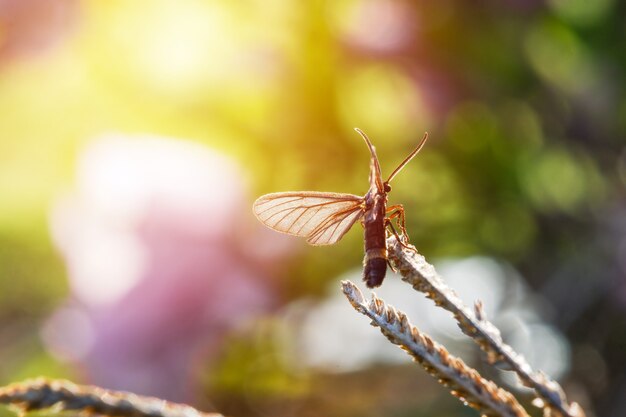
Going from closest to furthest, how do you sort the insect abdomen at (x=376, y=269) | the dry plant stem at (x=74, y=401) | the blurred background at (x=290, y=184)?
1. the dry plant stem at (x=74, y=401)
2. the insect abdomen at (x=376, y=269)
3. the blurred background at (x=290, y=184)

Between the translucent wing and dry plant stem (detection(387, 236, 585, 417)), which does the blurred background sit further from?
dry plant stem (detection(387, 236, 585, 417))

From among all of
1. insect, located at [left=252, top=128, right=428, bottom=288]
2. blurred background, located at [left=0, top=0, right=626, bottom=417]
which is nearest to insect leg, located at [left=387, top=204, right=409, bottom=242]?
insect, located at [left=252, top=128, right=428, bottom=288]

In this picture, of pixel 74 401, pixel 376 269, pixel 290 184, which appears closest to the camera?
pixel 74 401

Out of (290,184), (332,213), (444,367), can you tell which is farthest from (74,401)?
(290,184)

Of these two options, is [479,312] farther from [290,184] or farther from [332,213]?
[290,184]

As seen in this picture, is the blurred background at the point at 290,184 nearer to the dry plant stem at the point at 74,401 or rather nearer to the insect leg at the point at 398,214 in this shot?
the insect leg at the point at 398,214

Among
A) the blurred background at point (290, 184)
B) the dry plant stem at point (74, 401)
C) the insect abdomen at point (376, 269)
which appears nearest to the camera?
the dry plant stem at point (74, 401)

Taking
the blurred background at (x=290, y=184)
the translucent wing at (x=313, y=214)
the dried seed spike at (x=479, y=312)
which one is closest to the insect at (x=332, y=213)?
the translucent wing at (x=313, y=214)

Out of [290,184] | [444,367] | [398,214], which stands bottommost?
[444,367]
